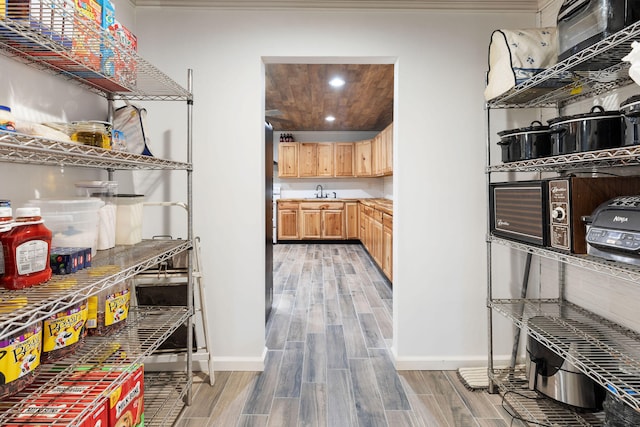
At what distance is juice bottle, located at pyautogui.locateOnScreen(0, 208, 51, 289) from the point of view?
0.92 m

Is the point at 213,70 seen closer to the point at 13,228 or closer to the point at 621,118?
the point at 13,228

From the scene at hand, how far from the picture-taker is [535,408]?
1.81m

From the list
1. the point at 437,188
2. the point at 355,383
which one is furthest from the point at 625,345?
the point at 355,383

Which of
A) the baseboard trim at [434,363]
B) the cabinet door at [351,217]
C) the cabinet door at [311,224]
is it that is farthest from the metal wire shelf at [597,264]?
the cabinet door at [311,224]

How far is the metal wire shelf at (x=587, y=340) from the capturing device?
3.96 ft

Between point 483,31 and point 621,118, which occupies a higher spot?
point 483,31

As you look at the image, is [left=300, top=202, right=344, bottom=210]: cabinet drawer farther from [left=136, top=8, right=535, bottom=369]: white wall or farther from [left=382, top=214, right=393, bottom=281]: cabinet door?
[left=136, top=8, right=535, bottom=369]: white wall

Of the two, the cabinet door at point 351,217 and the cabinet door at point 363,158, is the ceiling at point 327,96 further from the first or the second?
the cabinet door at point 351,217

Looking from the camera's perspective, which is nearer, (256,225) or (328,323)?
(256,225)

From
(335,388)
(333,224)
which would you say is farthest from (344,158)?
(335,388)

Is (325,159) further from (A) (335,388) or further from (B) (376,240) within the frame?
(A) (335,388)

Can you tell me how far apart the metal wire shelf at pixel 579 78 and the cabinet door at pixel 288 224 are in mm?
5384

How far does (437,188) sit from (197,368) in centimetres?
185

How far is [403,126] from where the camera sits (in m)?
2.20
